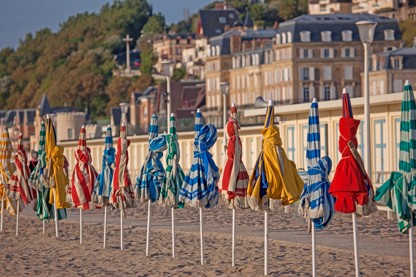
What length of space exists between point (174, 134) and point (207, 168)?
148 centimetres

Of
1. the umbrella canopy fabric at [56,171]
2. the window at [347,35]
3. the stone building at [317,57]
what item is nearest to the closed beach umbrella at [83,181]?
the umbrella canopy fabric at [56,171]

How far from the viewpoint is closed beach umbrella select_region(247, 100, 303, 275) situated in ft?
78.9

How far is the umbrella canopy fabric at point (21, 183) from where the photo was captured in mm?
36625

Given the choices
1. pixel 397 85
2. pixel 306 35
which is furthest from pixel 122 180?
pixel 306 35

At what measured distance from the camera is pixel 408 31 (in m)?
169

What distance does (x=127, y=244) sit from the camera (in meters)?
31.9

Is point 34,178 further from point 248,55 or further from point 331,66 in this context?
point 248,55

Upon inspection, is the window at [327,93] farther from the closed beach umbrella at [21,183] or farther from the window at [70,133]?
the closed beach umbrella at [21,183]

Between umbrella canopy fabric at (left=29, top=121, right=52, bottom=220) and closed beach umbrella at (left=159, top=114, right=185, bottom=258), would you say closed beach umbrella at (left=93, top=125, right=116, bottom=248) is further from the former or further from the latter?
closed beach umbrella at (left=159, top=114, right=185, bottom=258)

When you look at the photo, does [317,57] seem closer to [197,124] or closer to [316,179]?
[197,124]

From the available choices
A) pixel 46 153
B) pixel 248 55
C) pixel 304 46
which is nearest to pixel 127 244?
pixel 46 153

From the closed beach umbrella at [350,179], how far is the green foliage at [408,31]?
13553cm

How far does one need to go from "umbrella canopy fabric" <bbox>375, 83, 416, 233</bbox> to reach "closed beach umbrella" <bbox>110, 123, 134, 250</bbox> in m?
9.45

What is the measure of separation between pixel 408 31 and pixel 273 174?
146 metres
